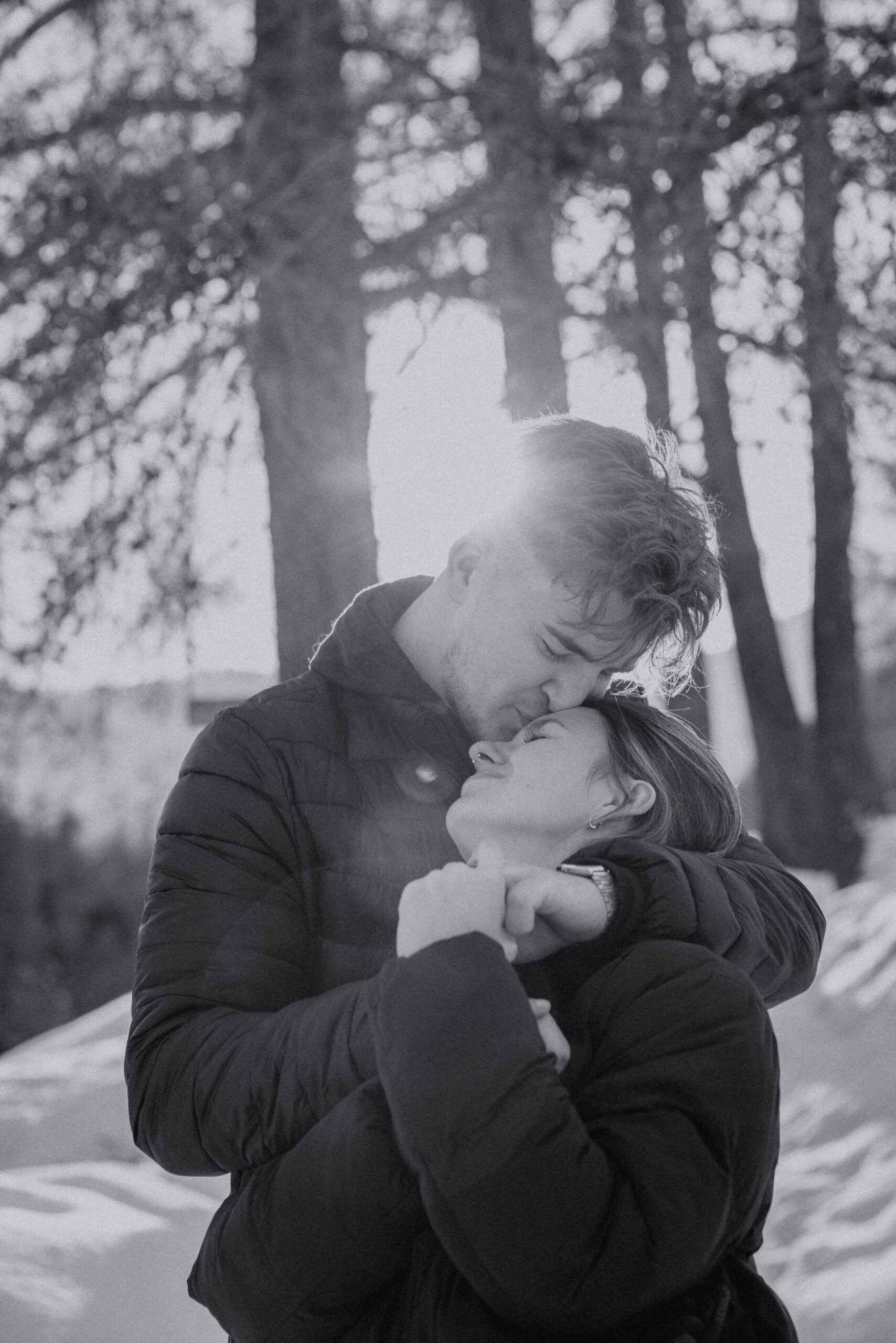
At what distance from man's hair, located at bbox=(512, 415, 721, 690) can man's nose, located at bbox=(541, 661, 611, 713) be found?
66mm

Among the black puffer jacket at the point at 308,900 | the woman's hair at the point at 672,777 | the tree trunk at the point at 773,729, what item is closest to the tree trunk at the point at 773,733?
the tree trunk at the point at 773,729

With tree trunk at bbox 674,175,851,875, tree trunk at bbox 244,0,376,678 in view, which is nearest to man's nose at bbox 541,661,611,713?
tree trunk at bbox 244,0,376,678

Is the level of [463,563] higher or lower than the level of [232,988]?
higher

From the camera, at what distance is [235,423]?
5.66 m

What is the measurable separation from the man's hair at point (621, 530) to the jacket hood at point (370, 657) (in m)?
0.28

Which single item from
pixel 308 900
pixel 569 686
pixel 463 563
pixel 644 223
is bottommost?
pixel 308 900

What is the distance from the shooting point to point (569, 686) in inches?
83.8

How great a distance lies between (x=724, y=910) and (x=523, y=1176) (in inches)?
21.0

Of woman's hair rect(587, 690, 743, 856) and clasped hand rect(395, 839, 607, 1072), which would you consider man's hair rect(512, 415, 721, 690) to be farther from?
clasped hand rect(395, 839, 607, 1072)

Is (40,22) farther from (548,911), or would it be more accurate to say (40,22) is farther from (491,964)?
(491,964)

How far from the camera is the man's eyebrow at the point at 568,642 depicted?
2100 mm

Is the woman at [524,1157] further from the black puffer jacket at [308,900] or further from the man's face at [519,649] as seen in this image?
the man's face at [519,649]

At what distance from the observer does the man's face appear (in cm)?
211

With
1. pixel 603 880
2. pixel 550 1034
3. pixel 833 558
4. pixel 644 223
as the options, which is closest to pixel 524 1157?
pixel 550 1034
